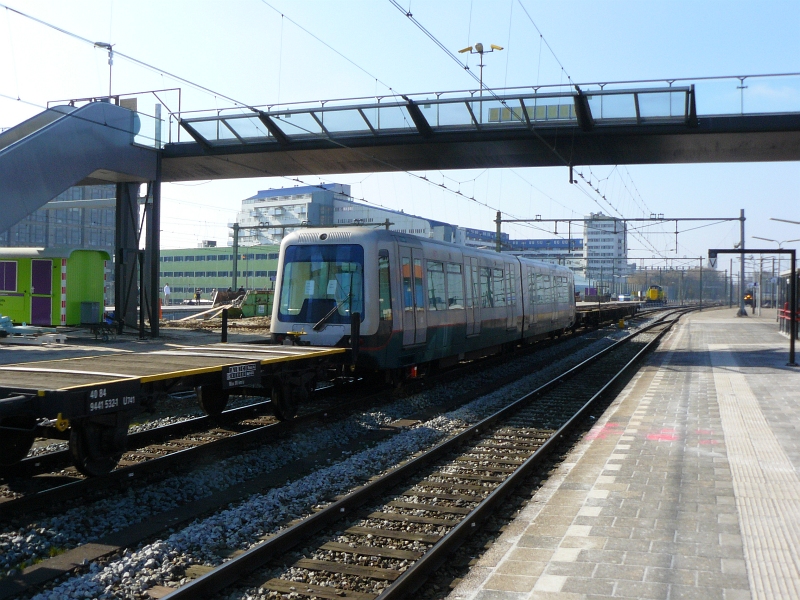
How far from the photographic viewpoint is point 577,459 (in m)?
8.65

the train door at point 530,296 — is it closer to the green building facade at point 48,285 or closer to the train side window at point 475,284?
the train side window at point 475,284

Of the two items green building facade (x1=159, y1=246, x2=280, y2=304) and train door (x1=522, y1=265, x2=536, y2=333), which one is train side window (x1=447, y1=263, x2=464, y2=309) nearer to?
train door (x1=522, y1=265, x2=536, y2=333)

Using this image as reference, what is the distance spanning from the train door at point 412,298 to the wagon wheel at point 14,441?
7260 millimetres

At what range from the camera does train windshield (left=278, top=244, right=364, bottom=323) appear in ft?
42.1

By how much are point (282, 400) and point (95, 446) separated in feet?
11.9

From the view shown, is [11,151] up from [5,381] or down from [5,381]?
up

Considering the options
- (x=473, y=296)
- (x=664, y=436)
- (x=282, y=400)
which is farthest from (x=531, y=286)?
(x=282, y=400)

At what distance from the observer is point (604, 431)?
1029 centimetres

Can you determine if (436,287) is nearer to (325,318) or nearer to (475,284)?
(475,284)

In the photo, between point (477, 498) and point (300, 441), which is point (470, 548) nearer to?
point (477, 498)

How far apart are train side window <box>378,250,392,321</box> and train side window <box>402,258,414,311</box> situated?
Result: 560 millimetres

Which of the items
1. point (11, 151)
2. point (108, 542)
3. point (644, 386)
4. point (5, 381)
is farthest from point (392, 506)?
point (11, 151)

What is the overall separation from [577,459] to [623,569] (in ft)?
12.2

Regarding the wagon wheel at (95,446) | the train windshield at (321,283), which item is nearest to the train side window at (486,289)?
the train windshield at (321,283)
